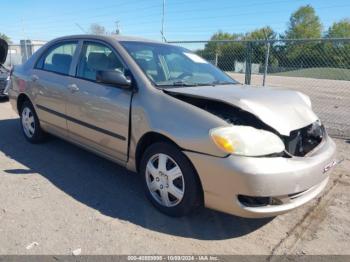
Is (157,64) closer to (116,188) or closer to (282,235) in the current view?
(116,188)

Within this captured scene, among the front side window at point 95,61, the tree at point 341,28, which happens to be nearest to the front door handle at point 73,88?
the front side window at point 95,61

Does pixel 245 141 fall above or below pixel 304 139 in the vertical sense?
above

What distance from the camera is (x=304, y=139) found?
3279mm

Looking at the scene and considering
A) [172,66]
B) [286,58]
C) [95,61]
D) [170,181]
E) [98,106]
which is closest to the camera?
[170,181]

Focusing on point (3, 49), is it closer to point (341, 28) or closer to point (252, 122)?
point (252, 122)

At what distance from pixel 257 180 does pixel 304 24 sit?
295 ft

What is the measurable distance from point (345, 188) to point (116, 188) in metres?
2.71

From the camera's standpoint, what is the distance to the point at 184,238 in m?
2.96

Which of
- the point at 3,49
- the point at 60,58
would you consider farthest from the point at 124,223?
the point at 3,49

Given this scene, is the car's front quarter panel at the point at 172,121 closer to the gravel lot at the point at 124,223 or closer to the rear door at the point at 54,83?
the gravel lot at the point at 124,223

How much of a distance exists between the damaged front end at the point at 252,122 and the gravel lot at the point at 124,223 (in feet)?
2.40

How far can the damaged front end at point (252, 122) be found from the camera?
9.73 ft

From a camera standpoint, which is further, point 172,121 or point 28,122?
point 28,122

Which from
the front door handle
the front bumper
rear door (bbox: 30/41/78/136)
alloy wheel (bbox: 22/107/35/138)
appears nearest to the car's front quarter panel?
the front bumper
